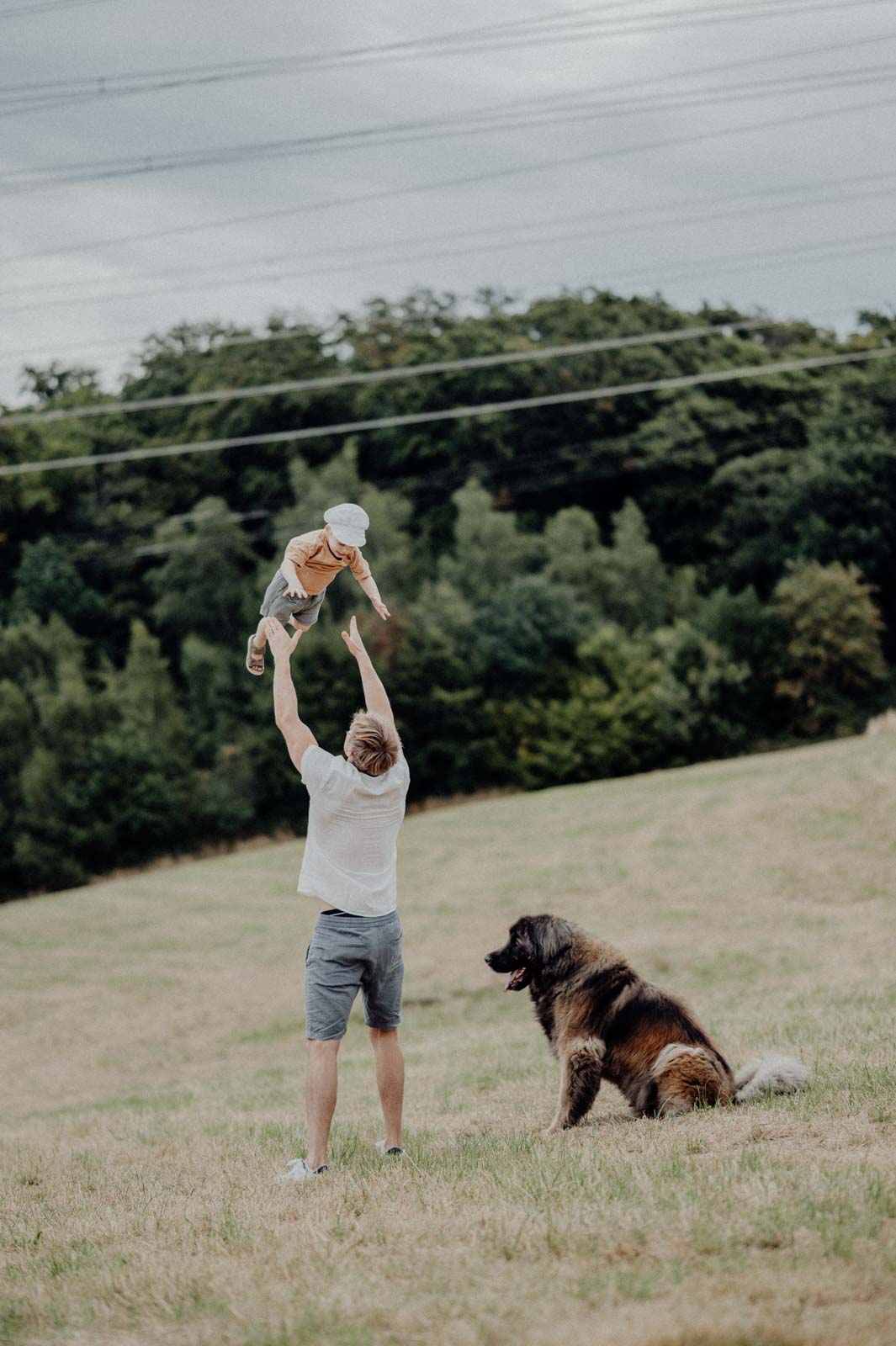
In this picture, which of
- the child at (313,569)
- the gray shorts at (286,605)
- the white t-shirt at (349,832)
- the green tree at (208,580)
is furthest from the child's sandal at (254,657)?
the green tree at (208,580)

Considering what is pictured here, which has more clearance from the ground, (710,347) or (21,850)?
(710,347)

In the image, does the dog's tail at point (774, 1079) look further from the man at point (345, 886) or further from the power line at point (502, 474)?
the power line at point (502, 474)

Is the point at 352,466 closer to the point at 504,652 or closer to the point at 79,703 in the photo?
the point at 504,652

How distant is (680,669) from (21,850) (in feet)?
87.1

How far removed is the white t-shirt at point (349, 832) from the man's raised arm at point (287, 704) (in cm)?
7

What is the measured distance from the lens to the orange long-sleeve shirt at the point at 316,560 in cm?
682

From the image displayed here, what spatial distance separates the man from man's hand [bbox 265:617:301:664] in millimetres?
343

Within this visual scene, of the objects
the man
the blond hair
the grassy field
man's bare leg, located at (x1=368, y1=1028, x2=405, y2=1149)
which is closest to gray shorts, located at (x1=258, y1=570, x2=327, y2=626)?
the man

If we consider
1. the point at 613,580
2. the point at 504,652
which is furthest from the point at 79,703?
the point at 613,580

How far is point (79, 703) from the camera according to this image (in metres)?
51.1

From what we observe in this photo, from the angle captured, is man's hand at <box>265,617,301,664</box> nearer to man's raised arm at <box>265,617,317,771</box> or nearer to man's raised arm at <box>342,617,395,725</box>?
man's raised arm at <box>265,617,317,771</box>

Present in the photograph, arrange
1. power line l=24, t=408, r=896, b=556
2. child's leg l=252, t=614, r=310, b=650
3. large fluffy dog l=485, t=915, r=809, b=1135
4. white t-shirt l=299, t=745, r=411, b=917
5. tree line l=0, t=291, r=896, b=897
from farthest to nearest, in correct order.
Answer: power line l=24, t=408, r=896, b=556 → tree line l=0, t=291, r=896, b=897 → child's leg l=252, t=614, r=310, b=650 → large fluffy dog l=485, t=915, r=809, b=1135 → white t-shirt l=299, t=745, r=411, b=917

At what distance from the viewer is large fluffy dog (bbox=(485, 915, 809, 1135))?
21.6 ft

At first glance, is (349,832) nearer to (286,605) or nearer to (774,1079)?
(286,605)
